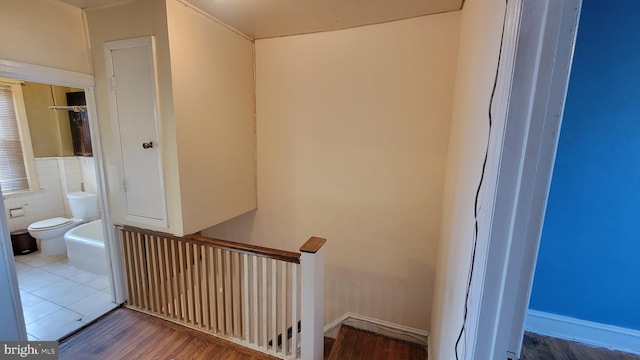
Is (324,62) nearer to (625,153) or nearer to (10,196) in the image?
(625,153)

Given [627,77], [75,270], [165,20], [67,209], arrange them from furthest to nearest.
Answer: [67,209] < [75,270] < [165,20] < [627,77]

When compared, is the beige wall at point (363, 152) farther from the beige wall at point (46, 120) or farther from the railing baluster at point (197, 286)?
the beige wall at point (46, 120)

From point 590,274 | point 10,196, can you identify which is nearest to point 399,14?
point 590,274

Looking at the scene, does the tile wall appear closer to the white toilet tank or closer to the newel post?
the white toilet tank

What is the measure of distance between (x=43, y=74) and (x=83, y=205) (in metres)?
2.57

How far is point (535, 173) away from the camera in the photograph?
1.90 ft

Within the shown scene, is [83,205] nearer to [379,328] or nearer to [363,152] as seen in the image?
[363,152]

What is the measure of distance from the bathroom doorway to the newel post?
185 cm

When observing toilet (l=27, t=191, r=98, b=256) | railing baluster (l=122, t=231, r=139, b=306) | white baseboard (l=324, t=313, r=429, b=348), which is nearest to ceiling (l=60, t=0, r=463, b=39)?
railing baluster (l=122, t=231, r=139, b=306)

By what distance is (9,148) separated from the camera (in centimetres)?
332

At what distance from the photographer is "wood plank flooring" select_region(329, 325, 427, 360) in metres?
2.17

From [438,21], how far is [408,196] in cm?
140

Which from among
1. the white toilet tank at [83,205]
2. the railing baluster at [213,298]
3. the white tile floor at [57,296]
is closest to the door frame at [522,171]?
the railing baluster at [213,298]
